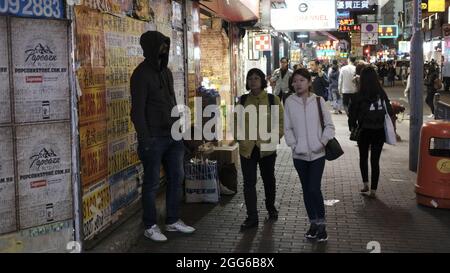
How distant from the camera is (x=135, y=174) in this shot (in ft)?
21.4

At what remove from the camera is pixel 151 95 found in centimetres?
532

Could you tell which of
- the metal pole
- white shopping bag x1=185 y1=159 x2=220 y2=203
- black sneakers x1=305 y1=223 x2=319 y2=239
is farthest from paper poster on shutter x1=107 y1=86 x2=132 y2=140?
the metal pole

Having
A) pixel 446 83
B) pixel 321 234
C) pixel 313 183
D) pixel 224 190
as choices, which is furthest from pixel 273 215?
pixel 446 83

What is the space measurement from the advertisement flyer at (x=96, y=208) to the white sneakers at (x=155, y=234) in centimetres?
43

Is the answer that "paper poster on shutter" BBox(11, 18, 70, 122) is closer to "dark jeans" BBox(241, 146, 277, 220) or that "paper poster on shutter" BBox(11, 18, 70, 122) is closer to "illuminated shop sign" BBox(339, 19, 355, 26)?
"dark jeans" BBox(241, 146, 277, 220)

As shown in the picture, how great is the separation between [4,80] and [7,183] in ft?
2.75

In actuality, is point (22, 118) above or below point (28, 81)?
below

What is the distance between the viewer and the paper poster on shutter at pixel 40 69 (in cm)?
449

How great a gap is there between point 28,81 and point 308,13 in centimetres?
1474

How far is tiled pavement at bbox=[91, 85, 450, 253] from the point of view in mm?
5488

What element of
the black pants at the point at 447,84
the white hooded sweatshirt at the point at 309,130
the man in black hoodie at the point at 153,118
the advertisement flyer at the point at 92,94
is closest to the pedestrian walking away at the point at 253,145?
the white hooded sweatshirt at the point at 309,130
